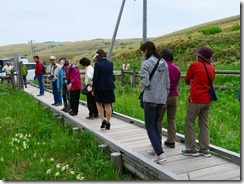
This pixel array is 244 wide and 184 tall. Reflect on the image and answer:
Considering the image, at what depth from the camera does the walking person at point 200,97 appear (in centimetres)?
483

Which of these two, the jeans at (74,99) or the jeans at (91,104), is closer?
the jeans at (91,104)

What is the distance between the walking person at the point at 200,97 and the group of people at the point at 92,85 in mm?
2221

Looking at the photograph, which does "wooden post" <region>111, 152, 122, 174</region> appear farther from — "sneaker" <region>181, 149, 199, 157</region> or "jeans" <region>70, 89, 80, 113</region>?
"jeans" <region>70, 89, 80, 113</region>

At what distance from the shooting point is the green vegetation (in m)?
5.24

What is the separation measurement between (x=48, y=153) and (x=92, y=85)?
1669 mm

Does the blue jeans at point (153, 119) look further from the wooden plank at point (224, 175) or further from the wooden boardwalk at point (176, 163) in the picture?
the wooden plank at point (224, 175)

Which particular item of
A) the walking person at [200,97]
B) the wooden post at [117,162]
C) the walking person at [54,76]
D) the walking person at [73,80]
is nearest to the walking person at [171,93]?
the walking person at [200,97]

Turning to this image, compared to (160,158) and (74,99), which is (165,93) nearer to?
(160,158)

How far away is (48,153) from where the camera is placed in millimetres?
6375

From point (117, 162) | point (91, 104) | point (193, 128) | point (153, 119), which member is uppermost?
point (153, 119)

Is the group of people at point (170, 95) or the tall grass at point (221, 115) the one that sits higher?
the group of people at point (170, 95)

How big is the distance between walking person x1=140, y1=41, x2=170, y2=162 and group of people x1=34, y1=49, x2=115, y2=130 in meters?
2.02

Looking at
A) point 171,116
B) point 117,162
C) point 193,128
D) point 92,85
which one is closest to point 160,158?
point 193,128

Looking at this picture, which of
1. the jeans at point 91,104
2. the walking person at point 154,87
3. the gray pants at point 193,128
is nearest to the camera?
the walking person at point 154,87
